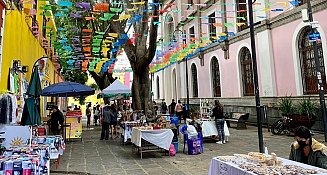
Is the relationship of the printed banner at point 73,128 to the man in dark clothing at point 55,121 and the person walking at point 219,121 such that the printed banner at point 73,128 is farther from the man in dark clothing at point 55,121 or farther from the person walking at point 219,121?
the person walking at point 219,121

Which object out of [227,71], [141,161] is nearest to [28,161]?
[141,161]

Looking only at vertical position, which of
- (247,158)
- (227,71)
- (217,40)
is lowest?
(247,158)

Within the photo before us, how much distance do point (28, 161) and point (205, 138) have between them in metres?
8.72

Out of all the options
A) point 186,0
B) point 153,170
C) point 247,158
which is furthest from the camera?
point 186,0

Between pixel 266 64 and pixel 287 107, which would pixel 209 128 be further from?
pixel 266 64

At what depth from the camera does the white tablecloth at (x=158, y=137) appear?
8438 millimetres

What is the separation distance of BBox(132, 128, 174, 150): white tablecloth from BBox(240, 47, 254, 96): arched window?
10.4 metres

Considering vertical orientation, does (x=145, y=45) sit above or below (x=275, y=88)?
above

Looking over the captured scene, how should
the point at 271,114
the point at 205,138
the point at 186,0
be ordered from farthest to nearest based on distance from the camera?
1. the point at 186,0
2. the point at 271,114
3. the point at 205,138

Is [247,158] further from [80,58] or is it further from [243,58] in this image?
[80,58]

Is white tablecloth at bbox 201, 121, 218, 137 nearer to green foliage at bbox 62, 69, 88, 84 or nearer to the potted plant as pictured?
the potted plant

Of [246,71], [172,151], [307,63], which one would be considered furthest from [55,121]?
[246,71]

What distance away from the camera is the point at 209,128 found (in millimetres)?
11312

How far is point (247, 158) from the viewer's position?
4.07 metres
